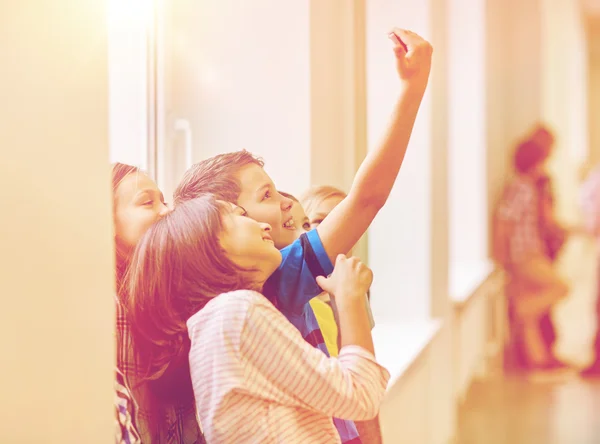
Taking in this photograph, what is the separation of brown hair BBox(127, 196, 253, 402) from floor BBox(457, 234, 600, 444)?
202 cm

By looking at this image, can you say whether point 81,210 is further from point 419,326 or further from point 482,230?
point 482,230

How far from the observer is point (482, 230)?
3.72m

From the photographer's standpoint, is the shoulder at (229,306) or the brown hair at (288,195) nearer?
the shoulder at (229,306)

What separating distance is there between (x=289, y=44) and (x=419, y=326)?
78 centimetres

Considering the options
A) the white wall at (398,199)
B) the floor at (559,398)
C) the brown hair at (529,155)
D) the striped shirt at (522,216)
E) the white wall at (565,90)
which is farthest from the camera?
the striped shirt at (522,216)

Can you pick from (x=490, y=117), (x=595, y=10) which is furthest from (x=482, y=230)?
(x=595, y=10)

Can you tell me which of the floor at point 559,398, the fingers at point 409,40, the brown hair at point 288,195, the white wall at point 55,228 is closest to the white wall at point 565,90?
the floor at point 559,398

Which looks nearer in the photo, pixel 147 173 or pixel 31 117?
pixel 31 117

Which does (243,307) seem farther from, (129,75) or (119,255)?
(129,75)

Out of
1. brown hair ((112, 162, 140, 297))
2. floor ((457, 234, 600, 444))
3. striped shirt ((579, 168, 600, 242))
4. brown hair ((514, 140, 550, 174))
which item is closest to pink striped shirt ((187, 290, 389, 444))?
brown hair ((112, 162, 140, 297))

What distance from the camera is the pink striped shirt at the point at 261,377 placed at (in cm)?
86

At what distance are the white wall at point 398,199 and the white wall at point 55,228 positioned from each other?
385 millimetres

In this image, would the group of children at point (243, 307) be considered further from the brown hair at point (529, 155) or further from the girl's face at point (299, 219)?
the brown hair at point (529, 155)

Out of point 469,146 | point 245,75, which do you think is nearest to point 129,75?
point 245,75
